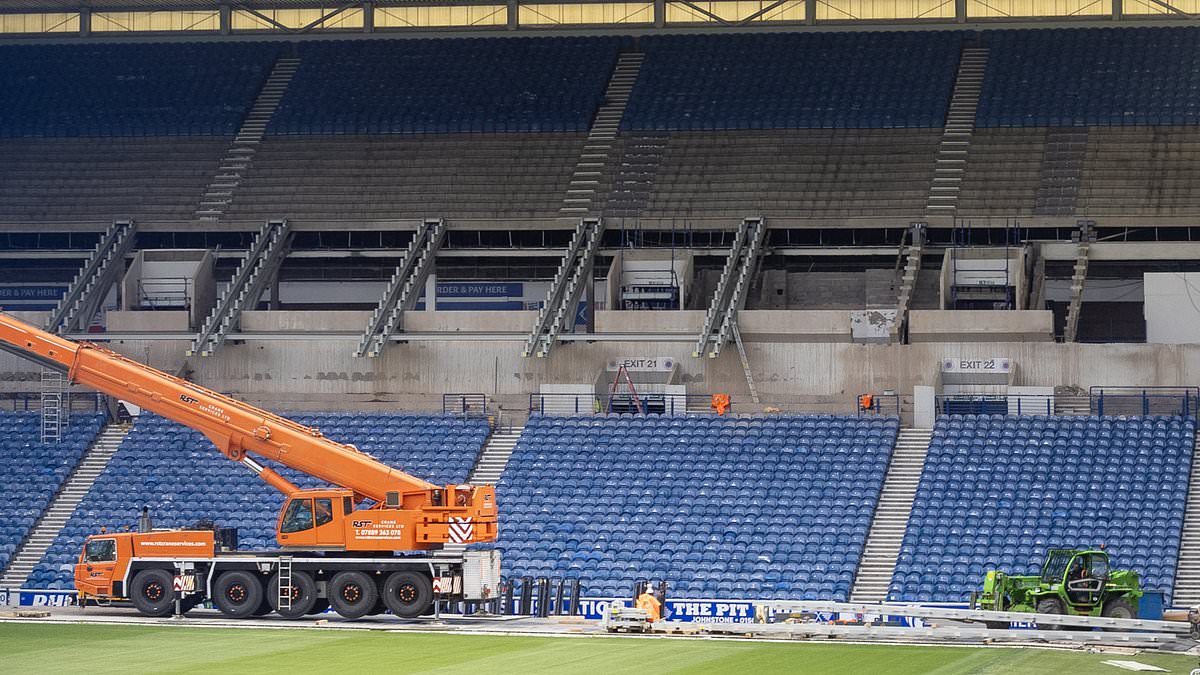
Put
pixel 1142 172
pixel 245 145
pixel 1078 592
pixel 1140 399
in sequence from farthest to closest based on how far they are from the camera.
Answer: pixel 245 145 → pixel 1142 172 → pixel 1140 399 → pixel 1078 592

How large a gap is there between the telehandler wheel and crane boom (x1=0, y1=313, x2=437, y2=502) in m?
13.0

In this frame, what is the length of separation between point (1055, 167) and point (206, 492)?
2496 centimetres

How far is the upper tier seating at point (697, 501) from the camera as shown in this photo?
1563 inches

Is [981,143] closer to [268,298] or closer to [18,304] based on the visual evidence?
[268,298]

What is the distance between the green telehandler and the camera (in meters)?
33.8

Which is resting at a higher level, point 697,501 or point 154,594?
point 697,501

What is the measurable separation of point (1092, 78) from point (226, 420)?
30.0 meters

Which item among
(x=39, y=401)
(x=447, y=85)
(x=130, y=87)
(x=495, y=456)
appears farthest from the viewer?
→ (x=130, y=87)

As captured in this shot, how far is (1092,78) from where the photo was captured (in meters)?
54.1

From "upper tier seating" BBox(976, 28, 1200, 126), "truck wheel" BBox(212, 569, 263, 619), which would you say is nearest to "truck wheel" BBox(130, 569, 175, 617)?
"truck wheel" BBox(212, 569, 263, 619)

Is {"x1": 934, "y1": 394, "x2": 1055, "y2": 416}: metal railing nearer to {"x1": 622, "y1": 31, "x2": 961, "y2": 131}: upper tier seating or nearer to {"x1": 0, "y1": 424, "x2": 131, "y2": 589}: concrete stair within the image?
{"x1": 622, "y1": 31, "x2": 961, "y2": 131}: upper tier seating

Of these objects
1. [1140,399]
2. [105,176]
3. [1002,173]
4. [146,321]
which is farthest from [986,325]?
[105,176]

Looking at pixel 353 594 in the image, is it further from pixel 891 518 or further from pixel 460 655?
pixel 891 518

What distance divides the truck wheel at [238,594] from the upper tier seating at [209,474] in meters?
6.73
